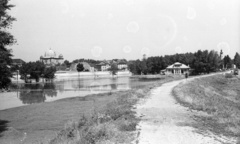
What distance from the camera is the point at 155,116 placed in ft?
37.7

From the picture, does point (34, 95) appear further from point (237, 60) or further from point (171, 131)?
point (237, 60)

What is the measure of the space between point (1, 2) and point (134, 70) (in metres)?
119

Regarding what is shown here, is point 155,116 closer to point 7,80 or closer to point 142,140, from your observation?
point 142,140

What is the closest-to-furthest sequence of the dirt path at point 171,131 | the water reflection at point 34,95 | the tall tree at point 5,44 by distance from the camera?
the dirt path at point 171,131
the tall tree at point 5,44
the water reflection at point 34,95

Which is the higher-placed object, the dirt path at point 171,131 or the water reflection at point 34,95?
the dirt path at point 171,131

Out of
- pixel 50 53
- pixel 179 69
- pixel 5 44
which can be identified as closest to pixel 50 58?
pixel 50 53

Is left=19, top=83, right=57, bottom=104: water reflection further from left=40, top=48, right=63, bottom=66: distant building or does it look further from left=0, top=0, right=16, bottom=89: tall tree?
left=40, top=48, right=63, bottom=66: distant building

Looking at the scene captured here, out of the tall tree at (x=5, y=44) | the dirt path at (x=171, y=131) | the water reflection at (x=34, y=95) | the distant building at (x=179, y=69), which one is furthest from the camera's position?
the distant building at (x=179, y=69)

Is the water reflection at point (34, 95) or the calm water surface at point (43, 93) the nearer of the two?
the calm water surface at point (43, 93)

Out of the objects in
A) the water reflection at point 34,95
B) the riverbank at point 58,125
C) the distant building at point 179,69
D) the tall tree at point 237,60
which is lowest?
the water reflection at point 34,95

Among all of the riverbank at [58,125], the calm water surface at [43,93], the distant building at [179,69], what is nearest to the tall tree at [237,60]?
the distant building at [179,69]

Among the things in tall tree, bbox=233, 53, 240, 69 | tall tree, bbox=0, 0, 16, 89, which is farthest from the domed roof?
tall tree, bbox=0, 0, 16, 89

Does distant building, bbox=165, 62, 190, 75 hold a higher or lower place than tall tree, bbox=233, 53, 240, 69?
lower

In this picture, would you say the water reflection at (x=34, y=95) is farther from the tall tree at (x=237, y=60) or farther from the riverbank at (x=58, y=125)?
the tall tree at (x=237, y=60)
